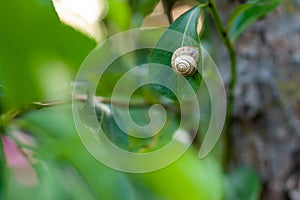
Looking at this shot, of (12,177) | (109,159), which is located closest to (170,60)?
(109,159)

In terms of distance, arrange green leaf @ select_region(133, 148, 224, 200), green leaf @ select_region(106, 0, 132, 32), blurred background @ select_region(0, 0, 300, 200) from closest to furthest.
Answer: blurred background @ select_region(0, 0, 300, 200)
green leaf @ select_region(133, 148, 224, 200)
green leaf @ select_region(106, 0, 132, 32)

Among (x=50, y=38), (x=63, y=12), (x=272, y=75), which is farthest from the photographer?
(x=272, y=75)

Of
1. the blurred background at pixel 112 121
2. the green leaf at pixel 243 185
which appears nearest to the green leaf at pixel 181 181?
the blurred background at pixel 112 121

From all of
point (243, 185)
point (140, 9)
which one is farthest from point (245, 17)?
point (243, 185)

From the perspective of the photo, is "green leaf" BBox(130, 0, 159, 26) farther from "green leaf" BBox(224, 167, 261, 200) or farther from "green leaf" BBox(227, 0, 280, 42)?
"green leaf" BBox(224, 167, 261, 200)

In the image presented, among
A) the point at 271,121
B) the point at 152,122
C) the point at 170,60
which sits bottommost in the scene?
the point at 271,121

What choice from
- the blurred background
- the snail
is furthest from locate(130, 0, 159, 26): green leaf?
the snail

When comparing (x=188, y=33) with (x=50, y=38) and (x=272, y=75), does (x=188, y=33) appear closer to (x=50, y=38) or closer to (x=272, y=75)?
(x=50, y=38)

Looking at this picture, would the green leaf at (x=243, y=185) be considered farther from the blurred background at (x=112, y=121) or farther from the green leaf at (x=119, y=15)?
the green leaf at (x=119, y=15)
